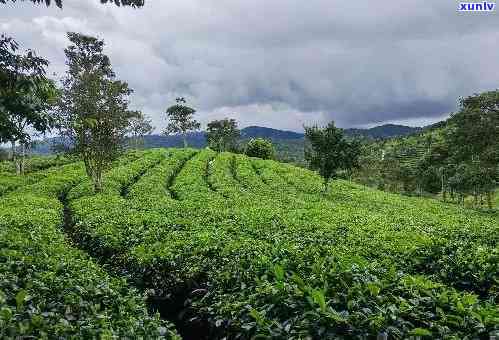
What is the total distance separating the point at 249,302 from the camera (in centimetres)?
896

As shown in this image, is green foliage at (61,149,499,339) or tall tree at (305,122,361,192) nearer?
green foliage at (61,149,499,339)

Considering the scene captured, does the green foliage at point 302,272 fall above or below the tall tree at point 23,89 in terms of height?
below

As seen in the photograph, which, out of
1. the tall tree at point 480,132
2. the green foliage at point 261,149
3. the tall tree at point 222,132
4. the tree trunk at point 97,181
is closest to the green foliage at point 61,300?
the tree trunk at point 97,181

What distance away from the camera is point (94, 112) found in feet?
123

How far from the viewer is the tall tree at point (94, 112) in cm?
3728

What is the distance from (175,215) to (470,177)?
41076 mm

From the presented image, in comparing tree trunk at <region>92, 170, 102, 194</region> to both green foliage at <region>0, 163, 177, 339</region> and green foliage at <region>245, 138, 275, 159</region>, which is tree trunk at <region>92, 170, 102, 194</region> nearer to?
green foliage at <region>0, 163, 177, 339</region>

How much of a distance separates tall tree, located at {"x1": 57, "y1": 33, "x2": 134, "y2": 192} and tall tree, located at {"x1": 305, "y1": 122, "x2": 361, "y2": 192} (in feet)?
66.8

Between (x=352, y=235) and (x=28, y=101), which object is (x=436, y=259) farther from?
(x=28, y=101)

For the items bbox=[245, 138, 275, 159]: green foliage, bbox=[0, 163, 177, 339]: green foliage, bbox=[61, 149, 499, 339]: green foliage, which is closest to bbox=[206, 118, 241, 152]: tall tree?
bbox=[245, 138, 275, 159]: green foliage

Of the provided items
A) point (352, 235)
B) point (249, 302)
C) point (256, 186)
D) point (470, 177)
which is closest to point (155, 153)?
point (256, 186)

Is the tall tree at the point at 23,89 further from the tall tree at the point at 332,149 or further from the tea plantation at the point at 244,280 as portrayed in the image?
the tall tree at the point at 332,149

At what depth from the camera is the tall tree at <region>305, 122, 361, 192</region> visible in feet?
150

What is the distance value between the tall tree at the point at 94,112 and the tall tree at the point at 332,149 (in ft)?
66.8
